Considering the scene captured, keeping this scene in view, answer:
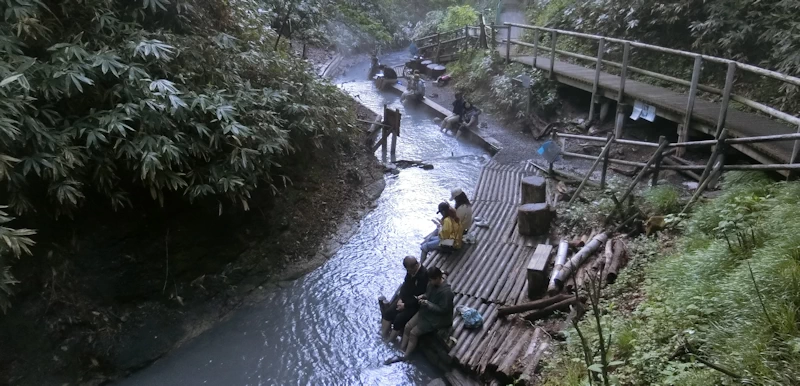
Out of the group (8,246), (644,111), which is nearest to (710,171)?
(644,111)

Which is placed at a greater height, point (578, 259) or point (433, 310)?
point (578, 259)

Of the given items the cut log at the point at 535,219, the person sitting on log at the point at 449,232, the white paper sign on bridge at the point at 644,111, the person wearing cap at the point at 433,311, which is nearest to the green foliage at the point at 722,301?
the person wearing cap at the point at 433,311

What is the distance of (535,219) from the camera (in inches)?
351

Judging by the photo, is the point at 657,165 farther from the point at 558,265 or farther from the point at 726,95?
the point at 558,265

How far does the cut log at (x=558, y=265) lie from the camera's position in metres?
6.78

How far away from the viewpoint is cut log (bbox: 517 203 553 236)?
886 cm

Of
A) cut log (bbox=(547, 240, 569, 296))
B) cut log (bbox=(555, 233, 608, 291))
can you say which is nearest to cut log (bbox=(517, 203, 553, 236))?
cut log (bbox=(547, 240, 569, 296))

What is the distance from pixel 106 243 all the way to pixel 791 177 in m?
9.93

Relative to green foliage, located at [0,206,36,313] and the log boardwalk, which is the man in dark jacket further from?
green foliage, located at [0,206,36,313]

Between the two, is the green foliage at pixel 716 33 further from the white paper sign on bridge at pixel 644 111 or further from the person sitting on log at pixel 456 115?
the person sitting on log at pixel 456 115

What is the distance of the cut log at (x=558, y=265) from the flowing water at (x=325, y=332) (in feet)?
6.60

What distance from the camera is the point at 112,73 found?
21.4ft

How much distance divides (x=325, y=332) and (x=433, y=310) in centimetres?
212

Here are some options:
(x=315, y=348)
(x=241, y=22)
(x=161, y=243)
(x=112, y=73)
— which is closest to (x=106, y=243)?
(x=161, y=243)
